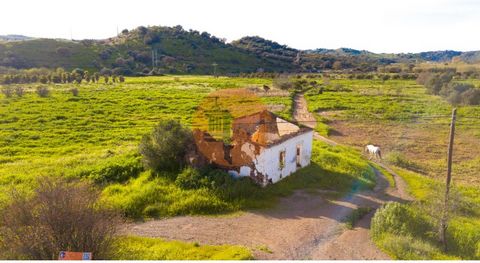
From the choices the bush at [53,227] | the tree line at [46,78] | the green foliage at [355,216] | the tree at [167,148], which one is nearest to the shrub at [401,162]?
the green foliage at [355,216]

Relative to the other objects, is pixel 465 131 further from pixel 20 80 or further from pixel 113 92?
pixel 20 80

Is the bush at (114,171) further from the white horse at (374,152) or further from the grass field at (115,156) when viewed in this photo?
the white horse at (374,152)

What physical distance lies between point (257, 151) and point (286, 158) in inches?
118

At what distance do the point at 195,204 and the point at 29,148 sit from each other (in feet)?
55.2

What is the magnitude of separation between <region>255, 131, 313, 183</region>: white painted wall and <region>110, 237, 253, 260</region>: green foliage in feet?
18.8

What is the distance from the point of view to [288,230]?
1554 cm

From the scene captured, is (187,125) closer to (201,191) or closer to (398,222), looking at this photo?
(201,191)

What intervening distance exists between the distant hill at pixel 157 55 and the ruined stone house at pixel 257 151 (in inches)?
3075

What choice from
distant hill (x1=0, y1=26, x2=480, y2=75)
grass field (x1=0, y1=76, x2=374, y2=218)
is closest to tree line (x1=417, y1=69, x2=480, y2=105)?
grass field (x1=0, y1=76, x2=374, y2=218)

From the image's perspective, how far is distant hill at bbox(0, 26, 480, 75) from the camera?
329 ft

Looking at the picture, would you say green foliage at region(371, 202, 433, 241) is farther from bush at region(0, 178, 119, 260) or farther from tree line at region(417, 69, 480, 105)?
tree line at region(417, 69, 480, 105)

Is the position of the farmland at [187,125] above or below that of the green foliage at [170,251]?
above

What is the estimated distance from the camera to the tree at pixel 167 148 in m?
20.1

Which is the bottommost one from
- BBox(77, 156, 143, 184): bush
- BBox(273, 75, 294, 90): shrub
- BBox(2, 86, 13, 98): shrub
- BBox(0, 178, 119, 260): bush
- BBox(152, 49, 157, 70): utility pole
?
BBox(77, 156, 143, 184): bush
